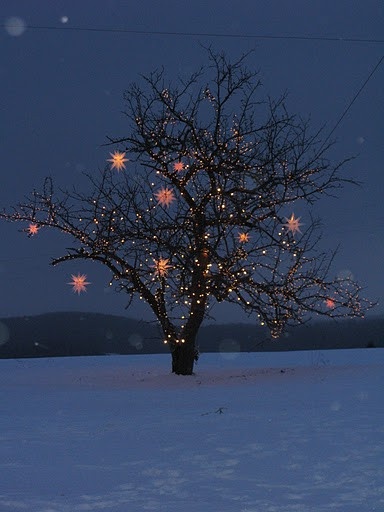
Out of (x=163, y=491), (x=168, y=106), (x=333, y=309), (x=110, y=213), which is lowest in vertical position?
(x=163, y=491)

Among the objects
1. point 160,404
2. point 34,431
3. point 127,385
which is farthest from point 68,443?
point 127,385

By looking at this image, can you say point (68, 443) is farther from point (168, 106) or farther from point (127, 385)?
point (168, 106)

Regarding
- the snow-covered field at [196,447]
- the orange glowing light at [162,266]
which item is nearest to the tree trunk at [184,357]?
the orange glowing light at [162,266]

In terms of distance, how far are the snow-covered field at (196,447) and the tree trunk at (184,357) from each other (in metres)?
3.40

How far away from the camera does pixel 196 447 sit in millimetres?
6926

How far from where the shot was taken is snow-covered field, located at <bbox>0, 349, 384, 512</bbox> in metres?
4.96

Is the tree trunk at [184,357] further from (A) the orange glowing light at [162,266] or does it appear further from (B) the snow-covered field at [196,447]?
(B) the snow-covered field at [196,447]

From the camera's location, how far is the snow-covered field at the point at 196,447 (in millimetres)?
4965

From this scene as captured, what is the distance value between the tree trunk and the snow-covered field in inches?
134

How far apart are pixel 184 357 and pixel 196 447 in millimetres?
10564

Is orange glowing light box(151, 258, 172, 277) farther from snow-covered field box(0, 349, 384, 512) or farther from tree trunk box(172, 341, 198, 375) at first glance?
snow-covered field box(0, 349, 384, 512)

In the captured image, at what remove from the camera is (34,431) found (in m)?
8.21

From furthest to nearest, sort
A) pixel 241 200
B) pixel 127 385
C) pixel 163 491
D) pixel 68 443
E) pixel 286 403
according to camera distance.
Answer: pixel 241 200 → pixel 127 385 → pixel 286 403 → pixel 68 443 → pixel 163 491

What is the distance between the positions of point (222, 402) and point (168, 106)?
9.09 meters
